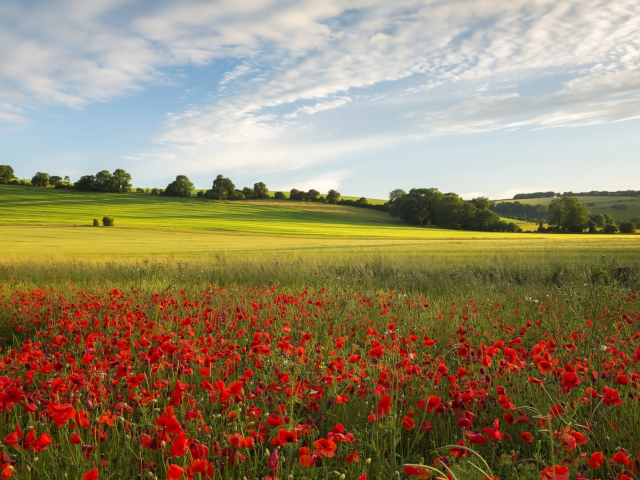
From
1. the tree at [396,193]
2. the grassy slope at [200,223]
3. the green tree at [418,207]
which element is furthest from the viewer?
the tree at [396,193]

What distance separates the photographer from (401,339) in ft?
12.4

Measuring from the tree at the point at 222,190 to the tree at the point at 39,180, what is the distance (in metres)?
33.6

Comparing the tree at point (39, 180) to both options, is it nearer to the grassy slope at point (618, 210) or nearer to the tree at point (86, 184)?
the tree at point (86, 184)

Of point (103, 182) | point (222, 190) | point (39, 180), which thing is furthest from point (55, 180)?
point (222, 190)

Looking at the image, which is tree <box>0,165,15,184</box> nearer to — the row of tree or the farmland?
the row of tree

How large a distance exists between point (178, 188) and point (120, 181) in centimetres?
1221

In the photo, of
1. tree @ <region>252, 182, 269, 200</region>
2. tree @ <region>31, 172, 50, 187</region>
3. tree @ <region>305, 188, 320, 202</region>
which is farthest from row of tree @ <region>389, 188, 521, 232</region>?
tree @ <region>31, 172, 50, 187</region>

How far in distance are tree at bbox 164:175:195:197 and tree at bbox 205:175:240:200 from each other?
15.2 feet

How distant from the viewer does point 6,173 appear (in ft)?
311

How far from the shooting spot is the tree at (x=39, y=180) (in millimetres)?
91938

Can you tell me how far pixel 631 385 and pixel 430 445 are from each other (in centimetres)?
153

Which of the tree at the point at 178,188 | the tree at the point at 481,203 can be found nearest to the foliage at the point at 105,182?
the tree at the point at 178,188

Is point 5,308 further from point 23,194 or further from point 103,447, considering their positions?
point 23,194

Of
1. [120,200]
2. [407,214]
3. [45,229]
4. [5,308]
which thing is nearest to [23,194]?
[120,200]
